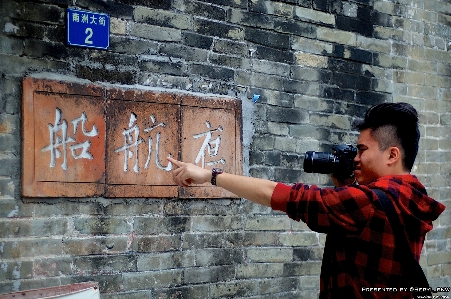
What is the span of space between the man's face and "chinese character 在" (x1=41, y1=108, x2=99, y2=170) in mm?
1350

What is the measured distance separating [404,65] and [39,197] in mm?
2616

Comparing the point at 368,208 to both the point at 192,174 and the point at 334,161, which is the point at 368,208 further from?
the point at 192,174

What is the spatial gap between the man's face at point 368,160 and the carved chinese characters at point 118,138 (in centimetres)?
95

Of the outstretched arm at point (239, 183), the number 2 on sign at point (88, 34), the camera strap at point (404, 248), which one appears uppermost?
the number 2 on sign at point (88, 34)

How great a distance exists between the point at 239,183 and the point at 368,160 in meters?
0.55

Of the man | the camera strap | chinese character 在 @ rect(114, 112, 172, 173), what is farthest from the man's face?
chinese character 在 @ rect(114, 112, 172, 173)

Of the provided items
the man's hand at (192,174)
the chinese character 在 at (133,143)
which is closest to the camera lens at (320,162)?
the man's hand at (192,174)

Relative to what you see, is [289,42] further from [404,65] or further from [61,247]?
[61,247]

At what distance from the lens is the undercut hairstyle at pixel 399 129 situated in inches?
73.4

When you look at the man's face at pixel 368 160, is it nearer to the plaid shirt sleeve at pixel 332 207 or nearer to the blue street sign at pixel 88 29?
the plaid shirt sleeve at pixel 332 207

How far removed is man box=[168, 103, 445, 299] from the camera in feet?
5.52

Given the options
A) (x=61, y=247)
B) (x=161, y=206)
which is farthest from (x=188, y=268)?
(x=61, y=247)

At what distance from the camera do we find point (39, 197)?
230 cm

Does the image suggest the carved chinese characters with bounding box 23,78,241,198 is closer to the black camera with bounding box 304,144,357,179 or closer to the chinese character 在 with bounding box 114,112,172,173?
the chinese character 在 with bounding box 114,112,172,173
